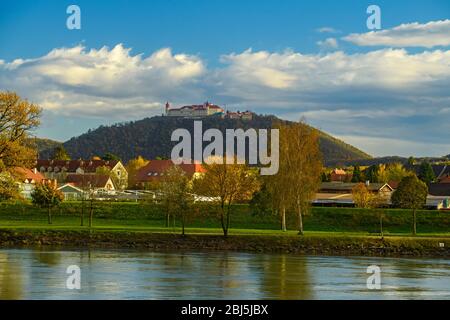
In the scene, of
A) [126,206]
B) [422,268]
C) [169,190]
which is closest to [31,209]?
[126,206]

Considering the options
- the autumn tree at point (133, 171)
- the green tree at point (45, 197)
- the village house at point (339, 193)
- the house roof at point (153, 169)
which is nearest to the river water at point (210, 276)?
the green tree at point (45, 197)

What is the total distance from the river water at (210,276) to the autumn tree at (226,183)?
952 cm

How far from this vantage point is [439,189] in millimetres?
143375

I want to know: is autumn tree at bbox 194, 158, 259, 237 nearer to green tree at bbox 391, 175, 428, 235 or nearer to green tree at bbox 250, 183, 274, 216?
green tree at bbox 250, 183, 274, 216

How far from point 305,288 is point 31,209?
179 feet

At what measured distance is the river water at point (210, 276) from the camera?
3612 centimetres

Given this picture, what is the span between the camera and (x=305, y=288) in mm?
38781

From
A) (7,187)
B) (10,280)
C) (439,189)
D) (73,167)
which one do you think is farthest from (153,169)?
(10,280)

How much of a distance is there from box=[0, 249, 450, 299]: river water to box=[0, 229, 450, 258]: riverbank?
4.52 meters

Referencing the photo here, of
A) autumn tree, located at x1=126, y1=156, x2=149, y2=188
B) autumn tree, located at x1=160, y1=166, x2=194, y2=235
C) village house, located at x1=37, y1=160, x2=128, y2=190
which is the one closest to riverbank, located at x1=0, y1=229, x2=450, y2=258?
autumn tree, located at x1=160, y1=166, x2=194, y2=235

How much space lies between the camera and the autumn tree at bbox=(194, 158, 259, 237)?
6694 cm

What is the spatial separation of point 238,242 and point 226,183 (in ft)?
19.0

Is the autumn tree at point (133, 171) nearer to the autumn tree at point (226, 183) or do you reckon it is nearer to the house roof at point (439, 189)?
the house roof at point (439, 189)
